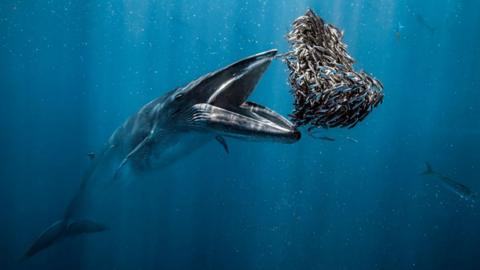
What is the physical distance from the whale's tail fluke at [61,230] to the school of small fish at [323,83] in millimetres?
7408

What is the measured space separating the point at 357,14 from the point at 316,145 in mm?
8204

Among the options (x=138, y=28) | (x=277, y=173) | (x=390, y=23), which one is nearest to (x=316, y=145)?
(x=277, y=173)

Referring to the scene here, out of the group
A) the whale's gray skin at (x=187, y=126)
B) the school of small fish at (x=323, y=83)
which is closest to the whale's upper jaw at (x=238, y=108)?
the whale's gray skin at (x=187, y=126)

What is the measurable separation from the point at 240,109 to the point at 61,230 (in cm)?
721

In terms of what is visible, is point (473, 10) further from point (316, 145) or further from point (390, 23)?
point (316, 145)

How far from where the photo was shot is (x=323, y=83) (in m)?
2.59

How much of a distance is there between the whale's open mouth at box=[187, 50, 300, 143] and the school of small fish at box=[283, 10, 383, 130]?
205mm

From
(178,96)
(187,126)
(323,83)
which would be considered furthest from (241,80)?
(178,96)

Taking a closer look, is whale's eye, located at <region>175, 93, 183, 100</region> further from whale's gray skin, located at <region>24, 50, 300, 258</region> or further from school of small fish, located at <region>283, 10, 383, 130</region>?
school of small fish, located at <region>283, 10, 383, 130</region>

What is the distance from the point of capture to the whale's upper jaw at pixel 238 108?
9.29ft

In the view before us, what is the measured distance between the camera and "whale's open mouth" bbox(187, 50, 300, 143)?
283cm

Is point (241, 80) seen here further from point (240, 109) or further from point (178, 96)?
point (178, 96)

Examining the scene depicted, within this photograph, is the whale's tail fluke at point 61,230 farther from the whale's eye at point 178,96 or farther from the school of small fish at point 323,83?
the school of small fish at point 323,83

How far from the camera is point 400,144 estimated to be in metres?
26.8
